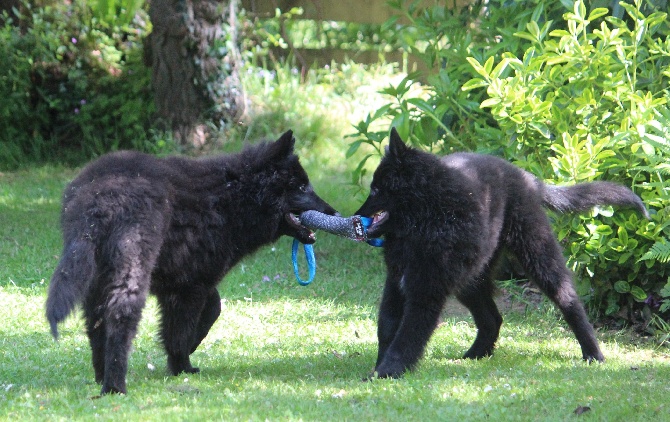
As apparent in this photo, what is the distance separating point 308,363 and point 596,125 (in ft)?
9.67

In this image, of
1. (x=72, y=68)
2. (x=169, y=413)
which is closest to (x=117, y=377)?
(x=169, y=413)

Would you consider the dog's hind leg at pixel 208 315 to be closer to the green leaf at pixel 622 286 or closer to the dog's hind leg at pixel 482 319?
the dog's hind leg at pixel 482 319

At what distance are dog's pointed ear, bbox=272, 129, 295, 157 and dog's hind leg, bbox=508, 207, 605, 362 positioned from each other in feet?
5.48

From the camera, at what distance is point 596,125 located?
6711mm

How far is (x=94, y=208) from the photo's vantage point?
4.91m

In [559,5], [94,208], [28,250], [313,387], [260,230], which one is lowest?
[28,250]

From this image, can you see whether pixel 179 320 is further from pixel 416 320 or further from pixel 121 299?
pixel 416 320

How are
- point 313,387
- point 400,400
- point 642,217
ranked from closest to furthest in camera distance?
point 400,400, point 313,387, point 642,217

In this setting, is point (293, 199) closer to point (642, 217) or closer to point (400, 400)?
point (400, 400)

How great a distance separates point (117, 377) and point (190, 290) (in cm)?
87

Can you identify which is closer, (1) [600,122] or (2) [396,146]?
(2) [396,146]

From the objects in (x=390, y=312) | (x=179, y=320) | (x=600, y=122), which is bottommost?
(x=179, y=320)

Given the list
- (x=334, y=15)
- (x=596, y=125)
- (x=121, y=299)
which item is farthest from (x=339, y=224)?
(x=334, y=15)

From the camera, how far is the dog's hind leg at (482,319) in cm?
617
